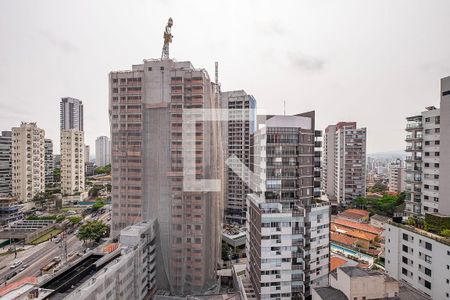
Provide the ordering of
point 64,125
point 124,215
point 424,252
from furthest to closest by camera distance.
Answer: point 64,125, point 124,215, point 424,252

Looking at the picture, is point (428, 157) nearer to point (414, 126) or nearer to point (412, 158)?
point (412, 158)

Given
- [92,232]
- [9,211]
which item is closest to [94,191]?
[9,211]

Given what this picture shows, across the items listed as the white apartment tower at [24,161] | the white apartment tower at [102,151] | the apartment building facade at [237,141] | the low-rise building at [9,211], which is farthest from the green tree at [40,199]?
the white apartment tower at [102,151]

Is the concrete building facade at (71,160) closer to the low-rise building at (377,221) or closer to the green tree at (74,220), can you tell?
the green tree at (74,220)

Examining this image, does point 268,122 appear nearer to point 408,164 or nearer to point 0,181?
point 408,164

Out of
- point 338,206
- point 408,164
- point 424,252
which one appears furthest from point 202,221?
point 338,206

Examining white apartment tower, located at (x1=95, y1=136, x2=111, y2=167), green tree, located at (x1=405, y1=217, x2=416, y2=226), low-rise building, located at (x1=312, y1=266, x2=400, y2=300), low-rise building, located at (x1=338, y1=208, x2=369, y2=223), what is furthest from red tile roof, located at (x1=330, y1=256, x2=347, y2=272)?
white apartment tower, located at (x1=95, y1=136, x2=111, y2=167)
